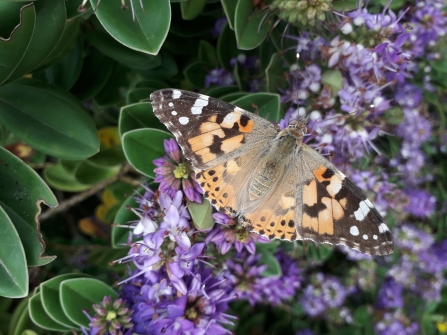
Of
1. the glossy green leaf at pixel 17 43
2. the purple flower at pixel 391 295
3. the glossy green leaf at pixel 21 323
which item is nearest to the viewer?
the glossy green leaf at pixel 17 43

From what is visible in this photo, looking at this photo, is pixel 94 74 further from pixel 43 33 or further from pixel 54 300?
pixel 54 300

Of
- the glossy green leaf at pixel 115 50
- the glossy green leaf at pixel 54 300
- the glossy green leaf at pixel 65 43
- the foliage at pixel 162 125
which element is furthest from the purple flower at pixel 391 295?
the glossy green leaf at pixel 65 43

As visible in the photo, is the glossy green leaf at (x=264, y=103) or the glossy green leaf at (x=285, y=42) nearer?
the glossy green leaf at (x=264, y=103)

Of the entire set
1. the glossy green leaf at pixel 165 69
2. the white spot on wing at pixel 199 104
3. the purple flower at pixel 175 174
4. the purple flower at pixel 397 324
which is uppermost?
the white spot on wing at pixel 199 104

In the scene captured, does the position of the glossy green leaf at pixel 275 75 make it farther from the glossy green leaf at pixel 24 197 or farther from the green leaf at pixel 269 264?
the glossy green leaf at pixel 24 197

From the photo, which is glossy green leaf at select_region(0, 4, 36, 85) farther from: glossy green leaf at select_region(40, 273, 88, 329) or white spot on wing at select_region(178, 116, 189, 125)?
glossy green leaf at select_region(40, 273, 88, 329)

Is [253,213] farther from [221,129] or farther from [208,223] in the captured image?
[221,129]
